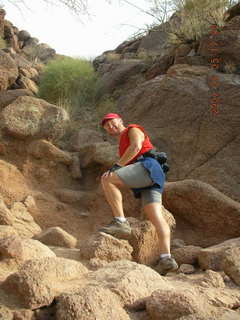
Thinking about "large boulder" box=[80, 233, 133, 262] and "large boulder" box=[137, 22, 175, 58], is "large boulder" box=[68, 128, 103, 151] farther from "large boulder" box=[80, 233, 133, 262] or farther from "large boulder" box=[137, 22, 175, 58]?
"large boulder" box=[137, 22, 175, 58]

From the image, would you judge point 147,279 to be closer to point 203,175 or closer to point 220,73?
point 203,175

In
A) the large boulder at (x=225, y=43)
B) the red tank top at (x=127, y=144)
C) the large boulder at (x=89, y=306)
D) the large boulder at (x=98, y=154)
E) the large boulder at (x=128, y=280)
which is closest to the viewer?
the large boulder at (x=89, y=306)

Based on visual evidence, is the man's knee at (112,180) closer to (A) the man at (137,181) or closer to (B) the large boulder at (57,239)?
(A) the man at (137,181)

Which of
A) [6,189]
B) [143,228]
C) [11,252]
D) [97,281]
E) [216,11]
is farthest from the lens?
[216,11]

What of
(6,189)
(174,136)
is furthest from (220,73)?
(6,189)

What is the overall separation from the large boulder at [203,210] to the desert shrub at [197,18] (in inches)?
177

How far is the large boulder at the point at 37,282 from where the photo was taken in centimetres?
253

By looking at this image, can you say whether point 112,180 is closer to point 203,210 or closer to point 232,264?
point 232,264

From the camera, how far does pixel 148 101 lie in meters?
8.19

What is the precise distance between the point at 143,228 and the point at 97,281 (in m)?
1.55

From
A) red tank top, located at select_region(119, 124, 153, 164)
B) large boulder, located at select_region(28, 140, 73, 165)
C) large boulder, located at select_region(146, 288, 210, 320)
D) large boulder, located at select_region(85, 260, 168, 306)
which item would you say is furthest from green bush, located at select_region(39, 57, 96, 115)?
large boulder, located at select_region(146, 288, 210, 320)

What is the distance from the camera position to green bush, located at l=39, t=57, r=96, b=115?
34.9 feet

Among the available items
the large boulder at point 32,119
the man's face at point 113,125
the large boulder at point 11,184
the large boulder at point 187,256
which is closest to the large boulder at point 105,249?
the large boulder at point 187,256
